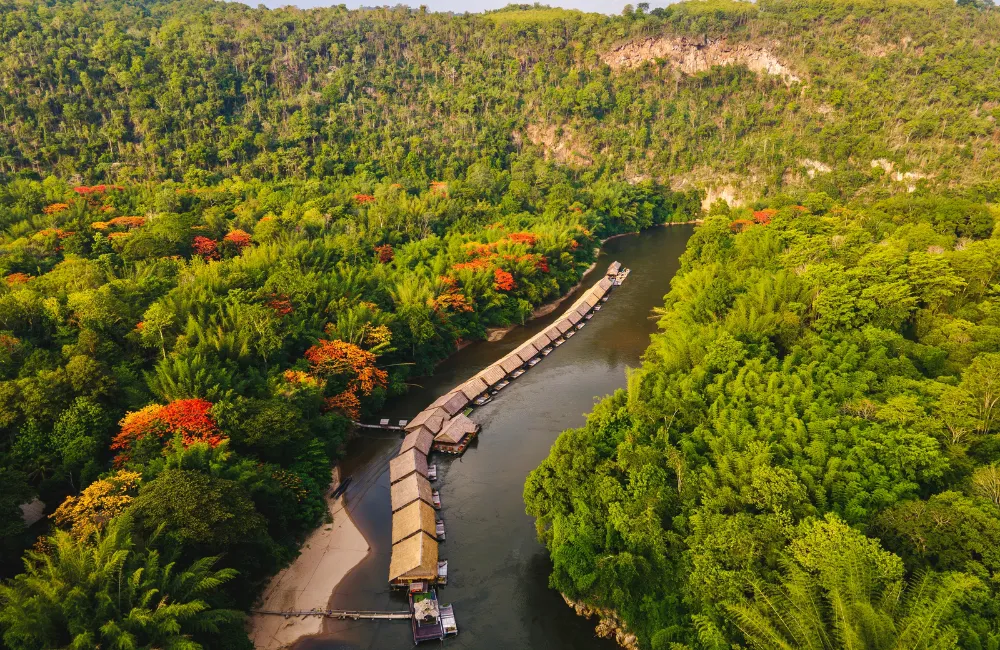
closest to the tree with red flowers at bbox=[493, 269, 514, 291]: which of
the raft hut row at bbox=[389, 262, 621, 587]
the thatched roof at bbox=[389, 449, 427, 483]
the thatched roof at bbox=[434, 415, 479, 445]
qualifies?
the raft hut row at bbox=[389, 262, 621, 587]

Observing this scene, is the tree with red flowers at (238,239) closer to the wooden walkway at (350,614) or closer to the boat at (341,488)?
the boat at (341,488)

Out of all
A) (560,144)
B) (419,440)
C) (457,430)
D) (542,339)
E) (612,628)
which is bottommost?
(542,339)

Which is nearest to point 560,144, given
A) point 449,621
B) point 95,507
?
point 449,621

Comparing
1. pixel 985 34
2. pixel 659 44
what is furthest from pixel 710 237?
pixel 985 34

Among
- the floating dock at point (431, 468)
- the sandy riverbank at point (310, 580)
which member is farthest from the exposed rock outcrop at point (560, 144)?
the sandy riverbank at point (310, 580)

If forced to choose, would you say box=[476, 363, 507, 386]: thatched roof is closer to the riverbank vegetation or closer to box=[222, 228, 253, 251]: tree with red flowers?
the riverbank vegetation

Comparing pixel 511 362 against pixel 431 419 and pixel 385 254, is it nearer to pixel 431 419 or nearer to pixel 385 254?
pixel 431 419
